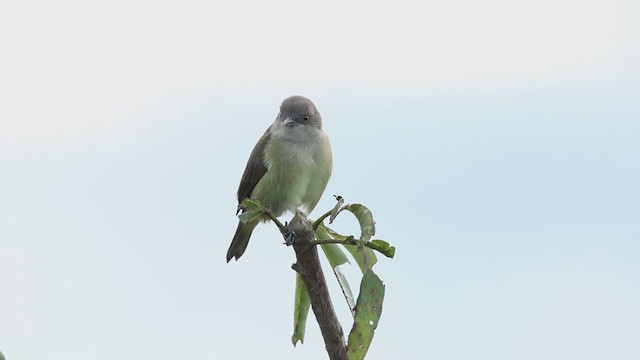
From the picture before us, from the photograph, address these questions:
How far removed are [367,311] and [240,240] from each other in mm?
3328

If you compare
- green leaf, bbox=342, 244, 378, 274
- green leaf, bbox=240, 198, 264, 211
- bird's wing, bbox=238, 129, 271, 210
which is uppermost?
bird's wing, bbox=238, 129, 271, 210

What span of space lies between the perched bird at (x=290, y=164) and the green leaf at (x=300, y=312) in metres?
1.84

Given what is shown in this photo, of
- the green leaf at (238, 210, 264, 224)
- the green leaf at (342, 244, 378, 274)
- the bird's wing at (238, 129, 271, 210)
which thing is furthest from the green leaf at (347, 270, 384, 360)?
the bird's wing at (238, 129, 271, 210)

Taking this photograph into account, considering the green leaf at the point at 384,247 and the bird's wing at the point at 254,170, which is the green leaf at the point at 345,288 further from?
the bird's wing at the point at 254,170

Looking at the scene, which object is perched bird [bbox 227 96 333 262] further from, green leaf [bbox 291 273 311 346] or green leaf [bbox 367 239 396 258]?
green leaf [bbox 367 239 396 258]

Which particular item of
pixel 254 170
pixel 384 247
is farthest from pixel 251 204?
pixel 254 170

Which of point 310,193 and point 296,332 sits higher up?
point 310,193

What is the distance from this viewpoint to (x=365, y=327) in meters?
3.00

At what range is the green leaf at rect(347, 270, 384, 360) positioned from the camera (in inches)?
117

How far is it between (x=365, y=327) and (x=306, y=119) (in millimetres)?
3236

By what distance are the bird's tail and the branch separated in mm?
2524

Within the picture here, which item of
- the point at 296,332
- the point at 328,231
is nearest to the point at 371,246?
the point at 328,231

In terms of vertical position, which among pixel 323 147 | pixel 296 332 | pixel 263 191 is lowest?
pixel 296 332

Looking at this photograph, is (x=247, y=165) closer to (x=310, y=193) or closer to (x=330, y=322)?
(x=310, y=193)
